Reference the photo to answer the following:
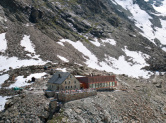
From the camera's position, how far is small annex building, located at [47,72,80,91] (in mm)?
40781

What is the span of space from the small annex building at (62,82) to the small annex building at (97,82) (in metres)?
3.19

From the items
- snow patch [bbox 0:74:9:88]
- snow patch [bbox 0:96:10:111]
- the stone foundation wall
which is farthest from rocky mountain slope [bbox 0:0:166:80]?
the stone foundation wall

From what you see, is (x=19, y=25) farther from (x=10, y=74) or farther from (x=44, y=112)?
(x=44, y=112)

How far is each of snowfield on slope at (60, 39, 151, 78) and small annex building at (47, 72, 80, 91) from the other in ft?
123

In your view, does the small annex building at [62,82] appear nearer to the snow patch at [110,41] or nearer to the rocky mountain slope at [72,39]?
the rocky mountain slope at [72,39]

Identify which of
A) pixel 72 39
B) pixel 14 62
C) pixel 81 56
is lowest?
pixel 14 62

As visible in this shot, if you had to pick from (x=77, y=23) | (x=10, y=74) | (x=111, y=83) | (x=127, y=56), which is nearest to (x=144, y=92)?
(x=111, y=83)

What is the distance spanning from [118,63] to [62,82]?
194 ft

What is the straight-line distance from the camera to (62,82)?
40.6m

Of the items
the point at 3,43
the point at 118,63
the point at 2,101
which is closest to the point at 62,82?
the point at 2,101

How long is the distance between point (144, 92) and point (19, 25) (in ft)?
218

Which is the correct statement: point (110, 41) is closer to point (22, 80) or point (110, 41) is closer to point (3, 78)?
point (22, 80)

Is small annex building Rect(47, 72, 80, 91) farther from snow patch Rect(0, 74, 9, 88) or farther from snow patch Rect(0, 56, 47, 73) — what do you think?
snow patch Rect(0, 56, 47, 73)

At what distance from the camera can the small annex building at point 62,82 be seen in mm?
40781
